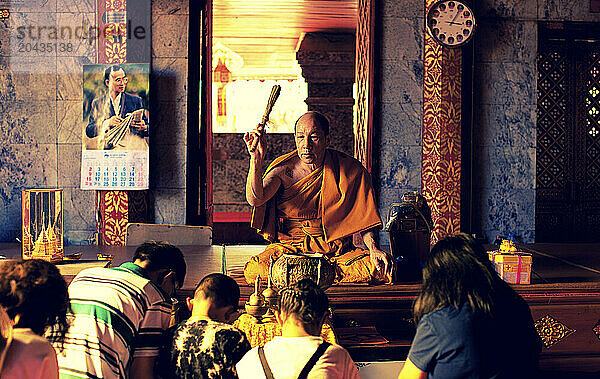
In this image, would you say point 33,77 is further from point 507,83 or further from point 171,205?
point 507,83

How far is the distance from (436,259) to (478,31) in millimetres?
5021

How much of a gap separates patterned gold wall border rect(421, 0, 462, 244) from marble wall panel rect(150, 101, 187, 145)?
8.20ft

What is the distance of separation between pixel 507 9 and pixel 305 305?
544 centimetres

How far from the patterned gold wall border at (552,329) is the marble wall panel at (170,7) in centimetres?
444

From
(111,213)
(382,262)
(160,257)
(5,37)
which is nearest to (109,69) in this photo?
(5,37)

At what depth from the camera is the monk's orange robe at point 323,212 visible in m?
4.43

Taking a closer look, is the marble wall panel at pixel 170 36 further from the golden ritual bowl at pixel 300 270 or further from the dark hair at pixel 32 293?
the dark hair at pixel 32 293

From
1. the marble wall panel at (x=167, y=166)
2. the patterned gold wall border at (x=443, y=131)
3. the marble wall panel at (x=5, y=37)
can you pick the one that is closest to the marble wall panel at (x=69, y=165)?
the marble wall panel at (x=167, y=166)

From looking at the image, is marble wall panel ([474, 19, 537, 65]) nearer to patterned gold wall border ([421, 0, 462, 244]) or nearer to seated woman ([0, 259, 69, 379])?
patterned gold wall border ([421, 0, 462, 244])

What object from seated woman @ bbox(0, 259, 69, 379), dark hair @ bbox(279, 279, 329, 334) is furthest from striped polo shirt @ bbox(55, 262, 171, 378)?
dark hair @ bbox(279, 279, 329, 334)

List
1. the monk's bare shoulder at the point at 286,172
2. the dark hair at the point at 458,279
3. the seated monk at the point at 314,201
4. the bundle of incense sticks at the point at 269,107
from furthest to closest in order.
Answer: the monk's bare shoulder at the point at 286,172 → the seated monk at the point at 314,201 → the bundle of incense sticks at the point at 269,107 → the dark hair at the point at 458,279

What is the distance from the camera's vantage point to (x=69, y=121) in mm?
6520

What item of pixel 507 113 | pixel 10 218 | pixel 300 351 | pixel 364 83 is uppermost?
pixel 364 83

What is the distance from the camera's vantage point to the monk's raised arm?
412cm
